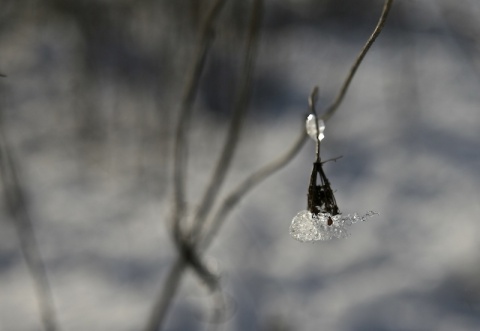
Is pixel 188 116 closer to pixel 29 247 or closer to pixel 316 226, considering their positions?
pixel 316 226

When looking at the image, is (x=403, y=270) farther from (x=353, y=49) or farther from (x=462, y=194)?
(x=353, y=49)

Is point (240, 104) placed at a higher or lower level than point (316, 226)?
higher

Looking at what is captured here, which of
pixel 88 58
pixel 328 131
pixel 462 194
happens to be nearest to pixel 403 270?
pixel 462 194

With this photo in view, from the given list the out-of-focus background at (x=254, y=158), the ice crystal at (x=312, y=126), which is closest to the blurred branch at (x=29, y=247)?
the out-of-focus background at (x=254, y=158)

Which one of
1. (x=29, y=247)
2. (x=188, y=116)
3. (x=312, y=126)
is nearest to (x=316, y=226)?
(x=312, y=126)

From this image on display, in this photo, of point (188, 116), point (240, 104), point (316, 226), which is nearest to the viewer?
point (316, 226)

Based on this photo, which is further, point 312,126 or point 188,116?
point 188,116

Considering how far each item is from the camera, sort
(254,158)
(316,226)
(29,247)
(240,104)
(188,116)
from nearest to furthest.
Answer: (316,226) → (240,104) → (188,116) → (29,247) → (254,158)

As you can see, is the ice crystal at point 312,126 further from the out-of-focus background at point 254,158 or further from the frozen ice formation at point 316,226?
the out-of-focus background at point 254,158
